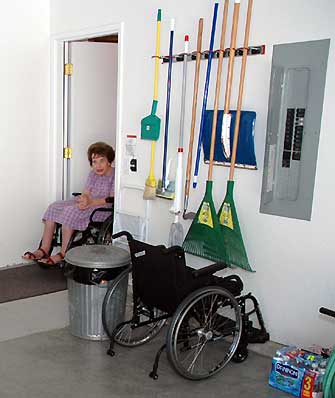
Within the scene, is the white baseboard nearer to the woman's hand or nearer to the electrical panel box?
the woman's hand

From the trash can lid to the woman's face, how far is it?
1.35m

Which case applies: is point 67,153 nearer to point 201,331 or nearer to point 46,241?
point 46,241

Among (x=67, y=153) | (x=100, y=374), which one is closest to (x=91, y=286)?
(x=100, y=374)

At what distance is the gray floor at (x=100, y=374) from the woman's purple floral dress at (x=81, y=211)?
1.37 m

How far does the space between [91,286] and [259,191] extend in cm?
116

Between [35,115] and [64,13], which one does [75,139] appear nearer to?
[35,115]

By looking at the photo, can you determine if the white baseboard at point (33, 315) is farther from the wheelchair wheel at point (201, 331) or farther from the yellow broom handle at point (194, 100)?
the yellow broom handle at point (194, 100)

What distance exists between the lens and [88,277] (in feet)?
9.77

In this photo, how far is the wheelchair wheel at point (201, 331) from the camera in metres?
2.46

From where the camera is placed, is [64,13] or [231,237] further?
[64,13]

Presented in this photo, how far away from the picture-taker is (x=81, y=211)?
424 cm

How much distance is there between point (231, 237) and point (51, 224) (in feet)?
6.37

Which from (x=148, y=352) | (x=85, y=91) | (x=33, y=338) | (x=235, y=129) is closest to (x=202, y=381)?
(x=148, y=352)

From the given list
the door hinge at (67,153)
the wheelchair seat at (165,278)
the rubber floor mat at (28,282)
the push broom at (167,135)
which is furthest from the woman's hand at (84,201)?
the wheelchair seat at (165,278)
